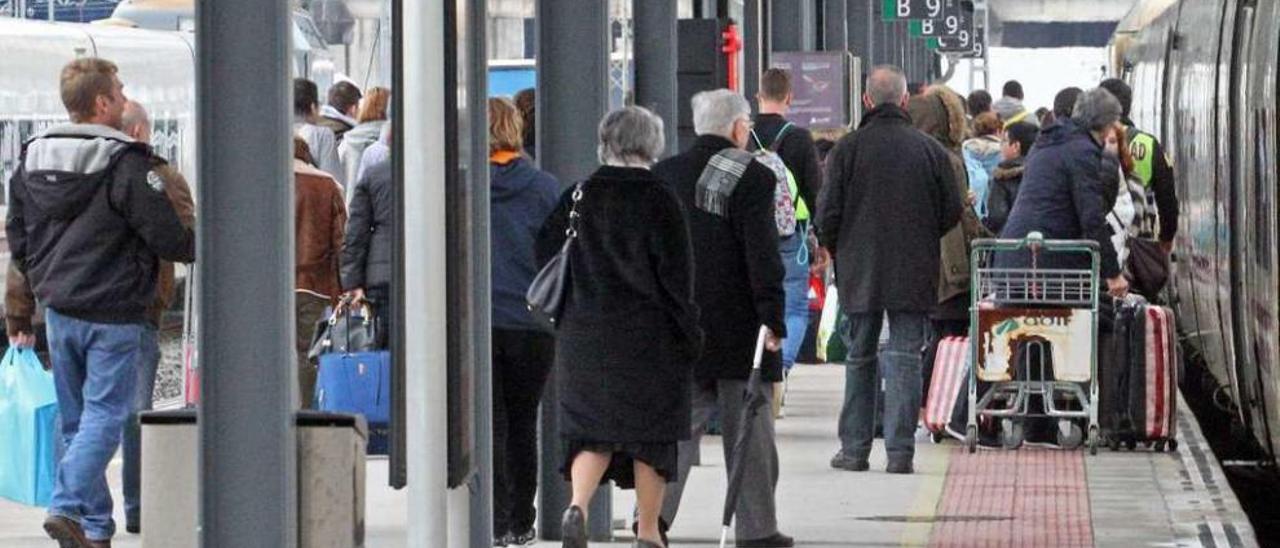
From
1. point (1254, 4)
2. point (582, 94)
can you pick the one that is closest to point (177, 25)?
point (1254, 4)

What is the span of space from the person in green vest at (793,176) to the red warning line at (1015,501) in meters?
1.15

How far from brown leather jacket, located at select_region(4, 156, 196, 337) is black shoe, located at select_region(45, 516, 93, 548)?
0.77m

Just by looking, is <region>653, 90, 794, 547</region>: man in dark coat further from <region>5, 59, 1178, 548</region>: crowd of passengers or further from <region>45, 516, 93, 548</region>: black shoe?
<region>45, 516, 93, 548</region>: black shoe

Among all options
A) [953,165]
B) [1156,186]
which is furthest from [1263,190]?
[1156,186]

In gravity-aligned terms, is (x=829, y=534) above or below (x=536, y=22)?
below

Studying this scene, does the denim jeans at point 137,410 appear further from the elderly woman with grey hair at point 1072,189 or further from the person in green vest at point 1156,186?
the person in green vest at point 1156,186

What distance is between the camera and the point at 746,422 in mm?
10906

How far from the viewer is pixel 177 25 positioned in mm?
36812

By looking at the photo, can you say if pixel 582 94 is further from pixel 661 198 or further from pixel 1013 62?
pixel 1013 62

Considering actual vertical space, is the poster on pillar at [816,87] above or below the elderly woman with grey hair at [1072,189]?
above

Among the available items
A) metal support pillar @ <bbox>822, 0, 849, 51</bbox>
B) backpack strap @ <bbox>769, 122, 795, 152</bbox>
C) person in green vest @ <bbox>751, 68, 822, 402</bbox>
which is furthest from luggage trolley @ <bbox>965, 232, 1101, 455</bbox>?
metal support pillar @ <bbox>822, 0, 849, 51</bbox>

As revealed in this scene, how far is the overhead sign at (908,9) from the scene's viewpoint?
3161cm

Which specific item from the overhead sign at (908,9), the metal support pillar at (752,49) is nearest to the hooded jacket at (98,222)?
the metal support pillar at (752,49)

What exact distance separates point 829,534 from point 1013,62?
81286 mm
